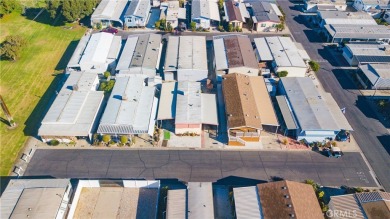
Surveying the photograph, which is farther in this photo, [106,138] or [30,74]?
[30,74]

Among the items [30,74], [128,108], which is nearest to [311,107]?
[128,108]

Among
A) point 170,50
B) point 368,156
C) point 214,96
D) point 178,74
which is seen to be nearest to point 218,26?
point 170,50

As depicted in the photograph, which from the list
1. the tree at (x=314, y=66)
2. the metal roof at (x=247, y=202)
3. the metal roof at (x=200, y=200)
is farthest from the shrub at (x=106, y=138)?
the tree at (x=314, y=66)

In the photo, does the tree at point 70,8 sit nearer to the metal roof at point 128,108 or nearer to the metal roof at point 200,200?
the metal roof at point 128,108

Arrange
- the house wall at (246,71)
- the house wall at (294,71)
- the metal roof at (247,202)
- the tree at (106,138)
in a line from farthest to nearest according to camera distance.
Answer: the house wall at (294,71)
the house wall at (246,71)
the tree at (106,138)
the metal roof at (247,202)

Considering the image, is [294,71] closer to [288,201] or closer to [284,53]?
[284,53]

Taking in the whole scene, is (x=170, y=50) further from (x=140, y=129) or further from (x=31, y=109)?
(x=31, y=109)
